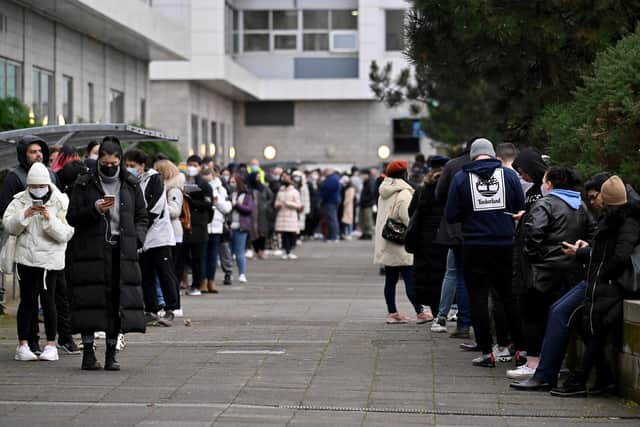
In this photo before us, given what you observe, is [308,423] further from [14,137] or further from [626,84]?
[14,137]

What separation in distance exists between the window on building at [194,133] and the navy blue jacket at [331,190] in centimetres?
1054

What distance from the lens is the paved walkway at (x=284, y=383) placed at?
347 inches

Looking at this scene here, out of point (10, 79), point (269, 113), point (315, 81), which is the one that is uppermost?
point (315, 81)

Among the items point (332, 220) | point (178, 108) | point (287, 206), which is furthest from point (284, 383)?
point (178, 108)

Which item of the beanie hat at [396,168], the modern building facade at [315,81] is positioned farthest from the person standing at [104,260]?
the modern building facade at [315,81]

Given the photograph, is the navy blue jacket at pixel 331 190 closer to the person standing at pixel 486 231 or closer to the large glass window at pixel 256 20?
the large glass window at pixel 256 20

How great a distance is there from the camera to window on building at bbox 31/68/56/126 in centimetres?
2775

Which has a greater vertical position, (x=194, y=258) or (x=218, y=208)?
(x=218, y=208)

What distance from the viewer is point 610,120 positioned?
11.7 meters

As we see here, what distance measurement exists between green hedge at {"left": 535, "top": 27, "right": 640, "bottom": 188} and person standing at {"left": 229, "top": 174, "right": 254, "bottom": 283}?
32.5 feet

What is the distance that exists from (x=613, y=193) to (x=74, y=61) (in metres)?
22.5

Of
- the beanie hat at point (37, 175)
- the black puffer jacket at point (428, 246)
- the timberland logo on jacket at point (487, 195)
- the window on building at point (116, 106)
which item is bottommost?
the black puffer jacket at point (428, 246)

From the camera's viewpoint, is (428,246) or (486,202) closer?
(486,202)

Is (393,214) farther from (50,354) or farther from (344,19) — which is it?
(344,19)
